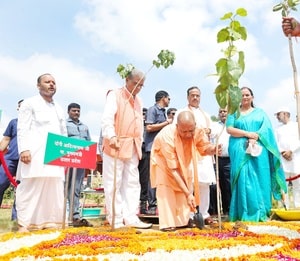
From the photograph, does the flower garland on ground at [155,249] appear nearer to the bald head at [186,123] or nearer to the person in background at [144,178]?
the bald head at [186,123]

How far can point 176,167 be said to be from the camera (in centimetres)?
509

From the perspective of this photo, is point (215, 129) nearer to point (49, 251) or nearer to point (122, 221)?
point (122, 221)

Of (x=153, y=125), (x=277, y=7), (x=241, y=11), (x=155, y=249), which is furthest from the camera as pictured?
(x=153, y=125)

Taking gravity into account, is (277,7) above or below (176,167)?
above

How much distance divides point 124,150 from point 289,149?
3920mm

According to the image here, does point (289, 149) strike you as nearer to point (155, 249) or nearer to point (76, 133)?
point (76, 133)

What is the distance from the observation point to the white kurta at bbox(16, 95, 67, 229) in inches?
200

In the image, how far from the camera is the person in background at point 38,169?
5.08 m

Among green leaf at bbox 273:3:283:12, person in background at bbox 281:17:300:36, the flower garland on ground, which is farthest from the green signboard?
person in background at bbox 281:17:300:36

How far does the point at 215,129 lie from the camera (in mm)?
6871

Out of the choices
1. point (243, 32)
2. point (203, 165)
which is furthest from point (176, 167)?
point (243, 32)

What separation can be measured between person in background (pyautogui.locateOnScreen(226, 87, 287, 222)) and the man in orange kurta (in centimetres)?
81

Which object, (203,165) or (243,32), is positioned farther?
(203,165)

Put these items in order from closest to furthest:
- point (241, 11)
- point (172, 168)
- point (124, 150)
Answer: point (241, 11) < point (172, 168) < point (124, 150)
